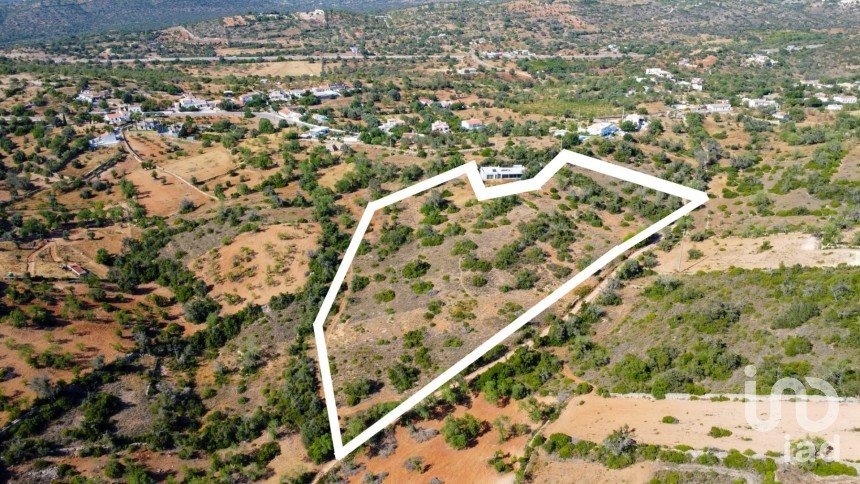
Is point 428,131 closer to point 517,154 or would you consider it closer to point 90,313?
point 517,154

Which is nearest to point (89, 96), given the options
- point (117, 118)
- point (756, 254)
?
point (117, 118)

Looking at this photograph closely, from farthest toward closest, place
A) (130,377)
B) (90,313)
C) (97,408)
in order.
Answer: (90,313), (130,377), (97,408)

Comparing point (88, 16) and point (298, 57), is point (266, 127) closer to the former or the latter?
point (298, 57)

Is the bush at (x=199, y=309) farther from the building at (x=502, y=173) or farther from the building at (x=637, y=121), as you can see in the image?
the building at (x=637, y=121)

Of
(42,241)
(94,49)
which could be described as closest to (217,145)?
(42,241)

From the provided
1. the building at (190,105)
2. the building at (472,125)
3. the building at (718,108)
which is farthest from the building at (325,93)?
the building at (718,108)

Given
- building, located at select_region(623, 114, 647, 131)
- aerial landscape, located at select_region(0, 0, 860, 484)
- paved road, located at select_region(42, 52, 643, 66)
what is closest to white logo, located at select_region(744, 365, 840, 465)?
aerial landscape, located at select_region(0, 0, 860, 484)
